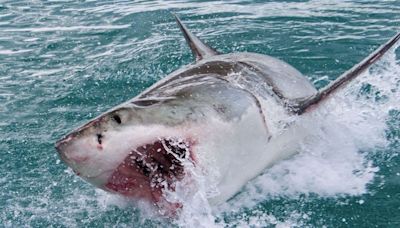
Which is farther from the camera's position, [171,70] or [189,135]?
[171,70]

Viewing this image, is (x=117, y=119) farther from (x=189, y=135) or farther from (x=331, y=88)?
(x=331, y=88)

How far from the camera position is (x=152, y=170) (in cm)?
219

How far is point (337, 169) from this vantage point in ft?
10.4

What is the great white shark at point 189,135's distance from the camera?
2.02m

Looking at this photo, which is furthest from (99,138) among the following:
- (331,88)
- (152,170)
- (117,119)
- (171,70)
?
(171,70)

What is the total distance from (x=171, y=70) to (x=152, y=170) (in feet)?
10.5

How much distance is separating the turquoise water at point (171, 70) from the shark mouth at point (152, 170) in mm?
269

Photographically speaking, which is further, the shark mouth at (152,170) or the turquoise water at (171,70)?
the turquoise water at (171,70)

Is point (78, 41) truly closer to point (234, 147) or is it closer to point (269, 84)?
point (269, 84)

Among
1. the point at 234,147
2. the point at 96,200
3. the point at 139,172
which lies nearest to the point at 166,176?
the point at 139,172

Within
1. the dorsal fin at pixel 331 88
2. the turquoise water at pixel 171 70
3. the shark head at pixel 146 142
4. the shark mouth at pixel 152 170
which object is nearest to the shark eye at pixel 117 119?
the shark head at pixel 146 142

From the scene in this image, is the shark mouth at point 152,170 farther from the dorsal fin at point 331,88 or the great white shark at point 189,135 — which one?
the dorsal fin at point 331,88

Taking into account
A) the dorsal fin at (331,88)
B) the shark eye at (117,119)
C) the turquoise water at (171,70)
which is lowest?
the turquoise water at (171,70)

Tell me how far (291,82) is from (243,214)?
1032mm
